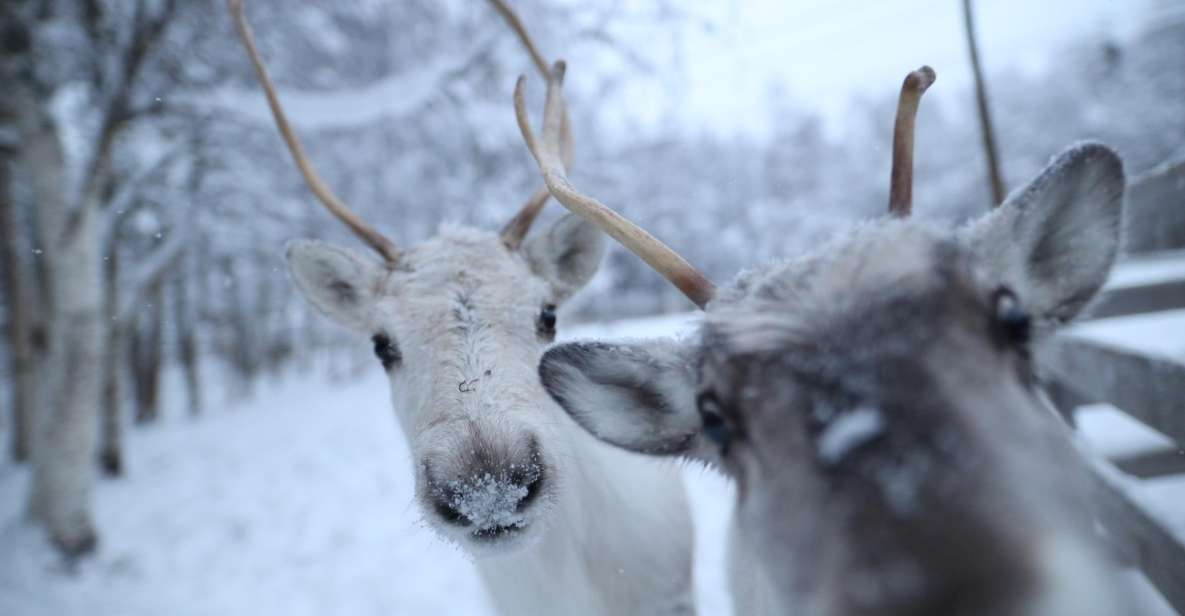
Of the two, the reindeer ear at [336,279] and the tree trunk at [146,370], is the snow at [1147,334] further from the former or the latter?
the tree trunk at [146,370]

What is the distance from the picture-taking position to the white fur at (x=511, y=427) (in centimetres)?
181

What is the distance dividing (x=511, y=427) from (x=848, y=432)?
112 centimetres

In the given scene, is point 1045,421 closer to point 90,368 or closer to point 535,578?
point 535,578

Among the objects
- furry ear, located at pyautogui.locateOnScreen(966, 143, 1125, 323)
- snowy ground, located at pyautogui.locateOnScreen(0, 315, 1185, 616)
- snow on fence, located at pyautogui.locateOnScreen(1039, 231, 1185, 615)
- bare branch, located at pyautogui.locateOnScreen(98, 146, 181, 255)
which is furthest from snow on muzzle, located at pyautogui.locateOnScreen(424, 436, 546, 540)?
bare branch, located at pyautogui.locateOnScreen(98, 146, 181, 255)

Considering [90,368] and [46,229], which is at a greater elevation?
[46,229]

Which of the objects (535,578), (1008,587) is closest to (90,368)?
(535,578)

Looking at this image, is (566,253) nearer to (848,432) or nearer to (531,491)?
(531,491)

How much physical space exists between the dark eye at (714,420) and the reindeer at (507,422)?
2.12 ft

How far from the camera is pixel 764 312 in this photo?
4.13 feet

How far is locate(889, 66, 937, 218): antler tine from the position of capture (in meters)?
1.61

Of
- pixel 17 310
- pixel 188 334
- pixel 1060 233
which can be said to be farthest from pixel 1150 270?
pixel 188 334

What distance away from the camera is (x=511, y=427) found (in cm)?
185

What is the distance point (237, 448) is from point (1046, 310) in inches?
477

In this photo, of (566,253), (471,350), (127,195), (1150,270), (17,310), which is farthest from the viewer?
(17,310)
